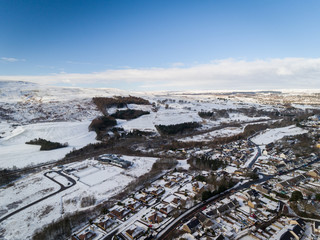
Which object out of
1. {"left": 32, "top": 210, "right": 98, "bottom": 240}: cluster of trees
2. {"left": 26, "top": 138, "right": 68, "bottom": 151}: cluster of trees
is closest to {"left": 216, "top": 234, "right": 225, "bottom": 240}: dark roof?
{"left": 32, "top": 210, "right": 98, "bottom": 240}: cluster of trees

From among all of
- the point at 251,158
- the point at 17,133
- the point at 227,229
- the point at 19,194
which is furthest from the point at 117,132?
the point at 227,229

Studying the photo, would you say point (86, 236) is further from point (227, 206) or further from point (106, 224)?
point (227, 206)

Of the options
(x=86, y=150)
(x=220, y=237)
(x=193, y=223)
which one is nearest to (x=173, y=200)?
(x=193, y=223)

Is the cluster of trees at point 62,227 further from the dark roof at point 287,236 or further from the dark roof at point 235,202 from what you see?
the dark roof at point 287,236

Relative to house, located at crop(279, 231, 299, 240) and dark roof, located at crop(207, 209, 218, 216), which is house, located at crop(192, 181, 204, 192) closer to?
dark roof, located at crop(207, 209, 218, 216)

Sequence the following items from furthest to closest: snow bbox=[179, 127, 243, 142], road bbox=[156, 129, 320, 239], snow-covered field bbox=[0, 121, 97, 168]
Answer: snow bbox=[179, 127, 243, 142] → snow-covered field bbox=[0, 121, 97, 168] → road bbox=[156, 129, 320, 239]

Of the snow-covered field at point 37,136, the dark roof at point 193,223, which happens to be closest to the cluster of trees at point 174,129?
the snow-covered field at point 37,136

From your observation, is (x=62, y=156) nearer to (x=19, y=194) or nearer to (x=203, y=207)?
(x=19, y=194)
